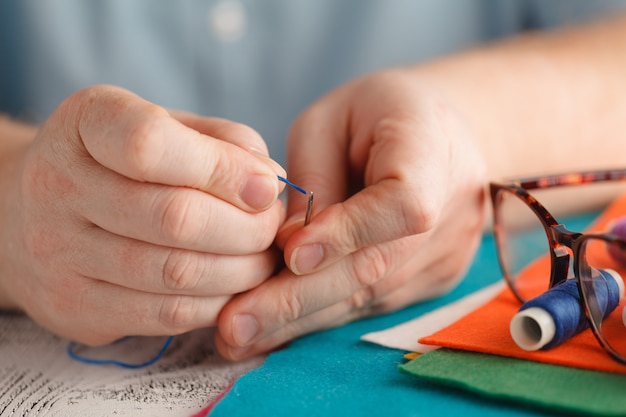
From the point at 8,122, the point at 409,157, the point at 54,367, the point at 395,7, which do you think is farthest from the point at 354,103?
the point at 395,7

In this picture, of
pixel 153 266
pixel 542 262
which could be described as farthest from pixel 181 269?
pixel 542 262

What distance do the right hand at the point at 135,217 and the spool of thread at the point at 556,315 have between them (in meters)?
0.24

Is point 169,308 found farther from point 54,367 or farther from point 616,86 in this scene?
point 616,86

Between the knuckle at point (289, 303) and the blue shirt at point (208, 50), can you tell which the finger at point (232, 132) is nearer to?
the knuckle at point (289, 303)

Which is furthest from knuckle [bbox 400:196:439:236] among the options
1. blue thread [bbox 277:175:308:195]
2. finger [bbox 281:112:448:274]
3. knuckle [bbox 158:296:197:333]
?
knuckle [bbox 158:296:197:333]

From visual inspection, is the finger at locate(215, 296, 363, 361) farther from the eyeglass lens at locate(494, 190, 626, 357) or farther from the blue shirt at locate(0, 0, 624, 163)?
the blue shirt at locate(0, 0, 624, 163)

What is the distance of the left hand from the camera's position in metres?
0.63

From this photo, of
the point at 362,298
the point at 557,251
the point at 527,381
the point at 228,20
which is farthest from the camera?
the point at 228,20

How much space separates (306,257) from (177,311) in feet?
0.45

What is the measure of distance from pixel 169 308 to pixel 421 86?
1.36ft

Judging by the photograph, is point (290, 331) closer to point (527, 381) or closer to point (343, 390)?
point (343, 390)

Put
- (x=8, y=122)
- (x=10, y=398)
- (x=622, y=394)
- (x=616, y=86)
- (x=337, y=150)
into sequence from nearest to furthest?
(x=622, y=394), (x=10, y=398), (x=337, y=150), (x=8, y=122), (x=616, y=86)

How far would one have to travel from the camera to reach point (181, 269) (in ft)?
1.99

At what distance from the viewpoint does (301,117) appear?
2.72 feet
